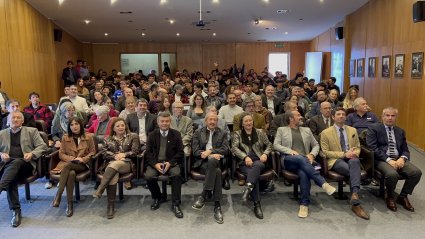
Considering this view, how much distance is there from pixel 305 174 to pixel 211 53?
50.3 ft

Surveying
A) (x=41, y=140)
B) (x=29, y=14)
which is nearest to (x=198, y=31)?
(x=29, y=14)

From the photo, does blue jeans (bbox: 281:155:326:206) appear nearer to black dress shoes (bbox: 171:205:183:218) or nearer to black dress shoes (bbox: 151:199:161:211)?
black dress shoes (bbox: 171:205:183:218)

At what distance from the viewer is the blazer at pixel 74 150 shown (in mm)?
4023

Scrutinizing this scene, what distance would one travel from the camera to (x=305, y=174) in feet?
12.6

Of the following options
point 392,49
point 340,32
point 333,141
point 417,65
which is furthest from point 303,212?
point 340,32

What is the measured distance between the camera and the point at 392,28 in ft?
25.1

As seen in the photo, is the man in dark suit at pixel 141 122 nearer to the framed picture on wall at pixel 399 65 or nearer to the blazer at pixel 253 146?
the blazer at pixel 253 146

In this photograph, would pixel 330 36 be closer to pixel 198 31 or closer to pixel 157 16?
pixel 198 31

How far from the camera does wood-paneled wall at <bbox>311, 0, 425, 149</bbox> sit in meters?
6.49

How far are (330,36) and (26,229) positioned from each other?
12.3 meters

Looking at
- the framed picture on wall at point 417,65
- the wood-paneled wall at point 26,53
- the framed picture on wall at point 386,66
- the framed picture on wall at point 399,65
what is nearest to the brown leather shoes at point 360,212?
the framed picture on wall at point 417,65

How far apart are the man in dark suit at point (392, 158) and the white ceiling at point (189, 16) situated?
5.39 meters

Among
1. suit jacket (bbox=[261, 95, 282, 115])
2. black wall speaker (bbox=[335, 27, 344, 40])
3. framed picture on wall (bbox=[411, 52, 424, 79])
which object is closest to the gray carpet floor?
suit jacket (bbox=[261, 95, 282, 115])

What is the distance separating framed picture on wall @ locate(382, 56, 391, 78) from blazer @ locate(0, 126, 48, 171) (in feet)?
22.9
